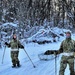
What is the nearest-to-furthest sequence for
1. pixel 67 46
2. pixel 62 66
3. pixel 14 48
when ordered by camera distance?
pixel 62 66 → pixel 67 46 → pixel 14 48

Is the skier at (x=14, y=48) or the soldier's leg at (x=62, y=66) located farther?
the skier at (x=14, y=48)

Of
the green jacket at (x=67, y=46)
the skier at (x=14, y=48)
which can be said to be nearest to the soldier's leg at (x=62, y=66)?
the green jacket at (x=67, y=46)

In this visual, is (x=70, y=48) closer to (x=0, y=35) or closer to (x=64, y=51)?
(x=64, y=51)

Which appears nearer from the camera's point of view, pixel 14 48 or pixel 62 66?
pixel 62 66

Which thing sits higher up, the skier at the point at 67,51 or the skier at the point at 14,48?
the skier at the point at 67,51

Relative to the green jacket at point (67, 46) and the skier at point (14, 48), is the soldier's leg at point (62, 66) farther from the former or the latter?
the skier at point (14, 48)

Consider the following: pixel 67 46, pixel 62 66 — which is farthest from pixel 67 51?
pixel 62 66

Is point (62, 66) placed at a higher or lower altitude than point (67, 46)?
lower

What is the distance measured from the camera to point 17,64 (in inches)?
584

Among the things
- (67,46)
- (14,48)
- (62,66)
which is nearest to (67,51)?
(67,46)

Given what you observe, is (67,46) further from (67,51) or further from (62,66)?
(62,66)

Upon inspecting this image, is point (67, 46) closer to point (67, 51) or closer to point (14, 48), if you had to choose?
point (67, 51)

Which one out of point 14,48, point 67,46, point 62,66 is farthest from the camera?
point 14,48

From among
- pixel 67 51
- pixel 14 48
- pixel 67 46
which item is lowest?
pixel 14 48
